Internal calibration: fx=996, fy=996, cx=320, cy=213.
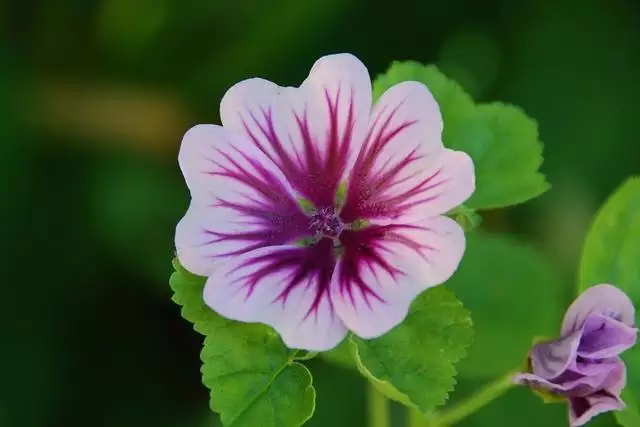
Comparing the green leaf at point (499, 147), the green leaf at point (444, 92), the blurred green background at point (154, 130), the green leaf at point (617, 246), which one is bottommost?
the blurred green background at point (154, 130)

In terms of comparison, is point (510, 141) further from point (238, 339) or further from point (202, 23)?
point (202, 23)

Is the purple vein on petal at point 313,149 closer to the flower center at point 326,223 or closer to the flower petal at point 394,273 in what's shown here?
the flower center at point 326,223

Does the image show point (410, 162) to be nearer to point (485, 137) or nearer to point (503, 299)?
point (485, 137)

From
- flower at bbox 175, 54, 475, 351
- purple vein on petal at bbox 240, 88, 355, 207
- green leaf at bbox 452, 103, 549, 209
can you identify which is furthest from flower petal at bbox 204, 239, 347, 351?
green leaf at bbox 452, 103, 549, 209

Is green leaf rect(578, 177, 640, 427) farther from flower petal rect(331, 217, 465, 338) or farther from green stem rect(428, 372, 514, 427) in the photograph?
flower petal rect(331, 217, 465, 338)

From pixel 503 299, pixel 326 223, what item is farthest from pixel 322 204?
pixel 503 299

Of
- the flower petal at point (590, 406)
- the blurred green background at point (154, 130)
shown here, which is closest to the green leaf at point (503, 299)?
the blurred green background at point (154, 130)
